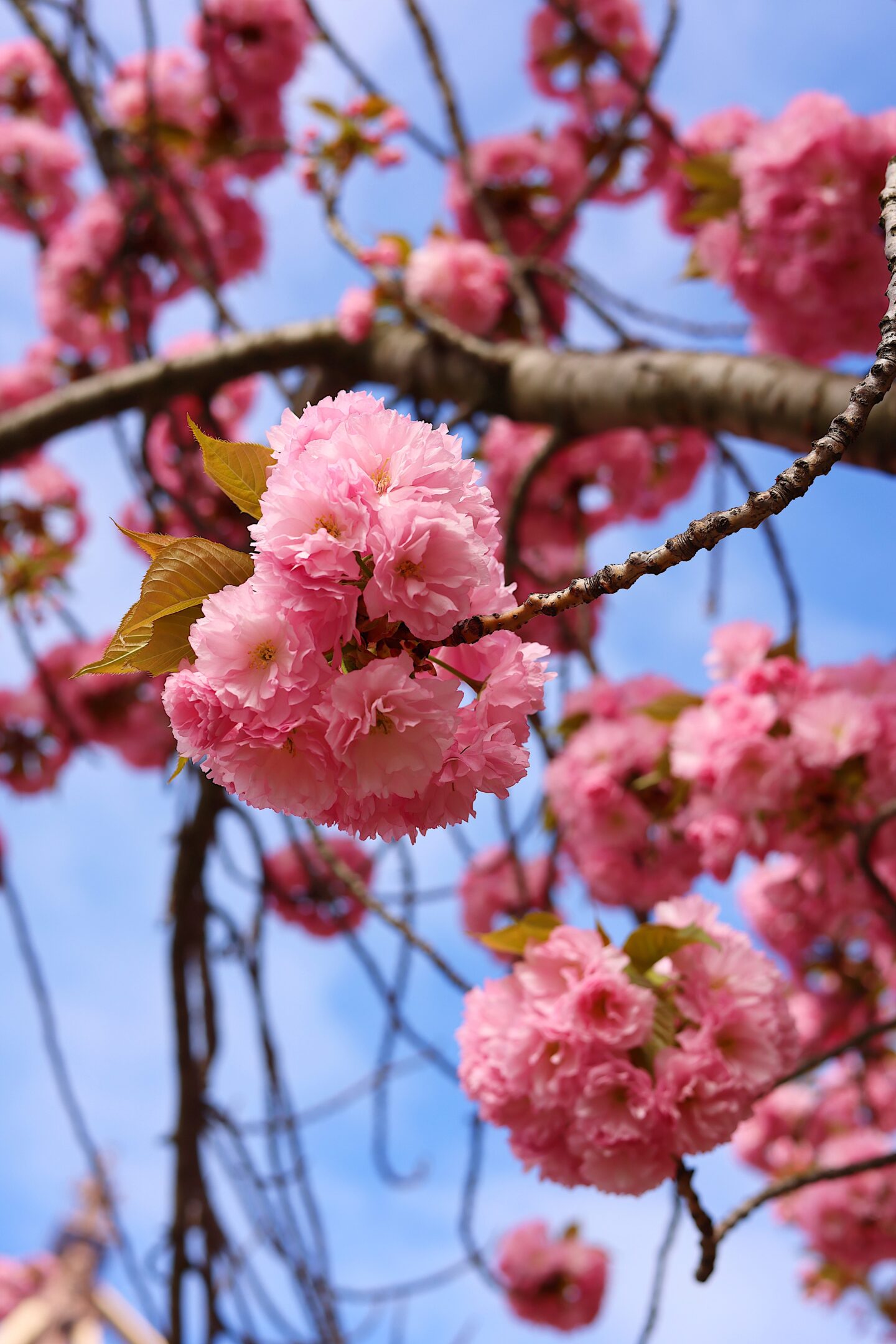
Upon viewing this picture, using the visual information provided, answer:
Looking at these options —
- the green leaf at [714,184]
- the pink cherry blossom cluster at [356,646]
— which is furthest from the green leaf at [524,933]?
the green leaf at [714,184]

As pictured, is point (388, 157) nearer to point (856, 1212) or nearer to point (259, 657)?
point (259, 657)

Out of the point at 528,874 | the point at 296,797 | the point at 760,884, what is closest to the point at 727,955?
the point at 296,797

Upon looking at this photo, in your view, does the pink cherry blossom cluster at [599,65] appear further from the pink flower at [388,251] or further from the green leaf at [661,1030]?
the green leaf at [661,1030]

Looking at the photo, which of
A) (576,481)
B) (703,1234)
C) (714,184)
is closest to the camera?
(703,1234)

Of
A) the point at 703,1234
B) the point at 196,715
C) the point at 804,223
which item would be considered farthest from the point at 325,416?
the point at 804,223

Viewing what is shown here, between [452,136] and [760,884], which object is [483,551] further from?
[452,136]

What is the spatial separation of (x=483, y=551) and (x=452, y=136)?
1838 mm

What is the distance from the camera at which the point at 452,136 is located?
81.6 inches

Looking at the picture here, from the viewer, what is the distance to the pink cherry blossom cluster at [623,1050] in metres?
0.87

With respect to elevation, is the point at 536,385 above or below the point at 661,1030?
above

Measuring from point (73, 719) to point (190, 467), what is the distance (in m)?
1.34

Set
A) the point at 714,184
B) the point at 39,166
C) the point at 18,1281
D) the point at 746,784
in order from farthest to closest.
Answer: the point at 18,1281, the point at 39,166, the point at 714,184, the point at 746,784

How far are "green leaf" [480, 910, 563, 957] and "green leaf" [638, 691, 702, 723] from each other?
69cm

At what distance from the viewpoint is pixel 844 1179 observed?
9.19 feet
